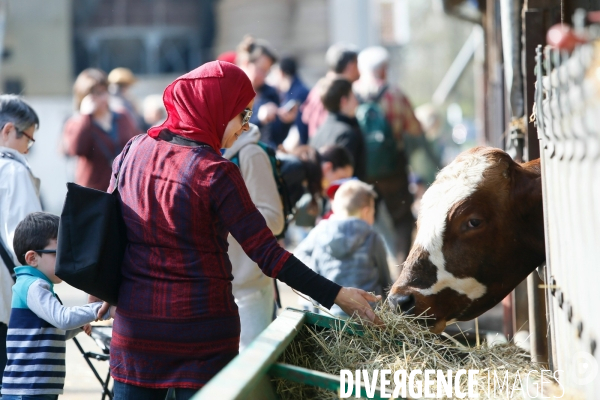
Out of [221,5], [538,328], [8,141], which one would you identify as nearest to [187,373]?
[8,141]

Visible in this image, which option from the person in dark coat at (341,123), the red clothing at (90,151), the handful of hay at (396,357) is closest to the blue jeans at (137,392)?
the handful of hay at (396,357)

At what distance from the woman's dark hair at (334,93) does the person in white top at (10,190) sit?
3.56 meters

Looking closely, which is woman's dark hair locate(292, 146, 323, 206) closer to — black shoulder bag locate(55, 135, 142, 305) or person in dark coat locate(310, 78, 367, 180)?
person in dark coat locate(310, 78, 367, 180)

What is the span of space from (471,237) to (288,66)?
18.4ft

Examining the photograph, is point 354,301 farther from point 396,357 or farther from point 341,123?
point 341,123

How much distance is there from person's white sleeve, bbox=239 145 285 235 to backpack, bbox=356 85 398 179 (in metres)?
3.37

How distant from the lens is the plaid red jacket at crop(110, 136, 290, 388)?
324 cm

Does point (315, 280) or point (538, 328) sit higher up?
point (315, 280)

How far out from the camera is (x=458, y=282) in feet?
13.2

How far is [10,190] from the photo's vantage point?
4.37 meters

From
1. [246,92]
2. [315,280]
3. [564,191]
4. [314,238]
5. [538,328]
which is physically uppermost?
[246,92]

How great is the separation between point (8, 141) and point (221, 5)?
19151 mm

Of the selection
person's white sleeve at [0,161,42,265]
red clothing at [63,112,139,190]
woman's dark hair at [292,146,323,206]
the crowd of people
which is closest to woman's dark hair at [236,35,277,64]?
red clothing at [63,112,139,190]

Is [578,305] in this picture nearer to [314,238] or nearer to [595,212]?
[595,212]
